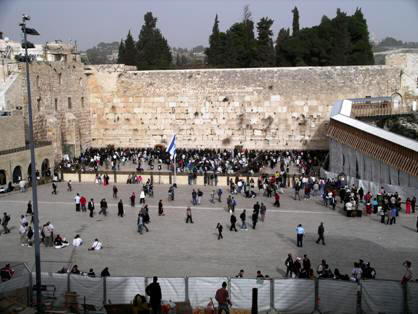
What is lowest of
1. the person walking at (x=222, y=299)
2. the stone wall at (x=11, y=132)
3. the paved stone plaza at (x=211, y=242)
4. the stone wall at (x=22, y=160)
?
the paved stone plaza at (x=211, y=242)

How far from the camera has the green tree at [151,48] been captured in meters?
40.8

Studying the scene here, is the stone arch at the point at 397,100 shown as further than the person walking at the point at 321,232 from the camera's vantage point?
A: Yes

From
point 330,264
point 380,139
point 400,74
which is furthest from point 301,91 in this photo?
point 330,264

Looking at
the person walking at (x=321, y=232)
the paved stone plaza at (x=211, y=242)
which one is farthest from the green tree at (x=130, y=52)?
the person walking at (x=321, y=232)

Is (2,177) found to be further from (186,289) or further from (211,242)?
(186,289)

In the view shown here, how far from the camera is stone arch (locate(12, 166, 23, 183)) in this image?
22872 millimetres

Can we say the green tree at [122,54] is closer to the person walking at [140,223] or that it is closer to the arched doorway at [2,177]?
the arched doorway at [2,177]

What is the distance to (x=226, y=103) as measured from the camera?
2978 centimetres

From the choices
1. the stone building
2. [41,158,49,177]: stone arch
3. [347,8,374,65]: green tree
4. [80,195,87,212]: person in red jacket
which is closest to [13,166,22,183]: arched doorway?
[41,158,49,177]: stone arch

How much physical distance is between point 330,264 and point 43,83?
62.6 ft

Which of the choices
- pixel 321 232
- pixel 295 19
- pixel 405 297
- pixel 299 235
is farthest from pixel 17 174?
pixel 295 19

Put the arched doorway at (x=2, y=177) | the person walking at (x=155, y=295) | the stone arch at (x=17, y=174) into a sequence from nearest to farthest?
1. the person walking at (x=155, y=295)
2. the arched doorway at (x=2, y=177)
3. the stone arch at (x=17, y=174)

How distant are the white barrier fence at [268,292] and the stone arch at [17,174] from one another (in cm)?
1405

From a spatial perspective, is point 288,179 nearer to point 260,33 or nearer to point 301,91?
point 301,91
